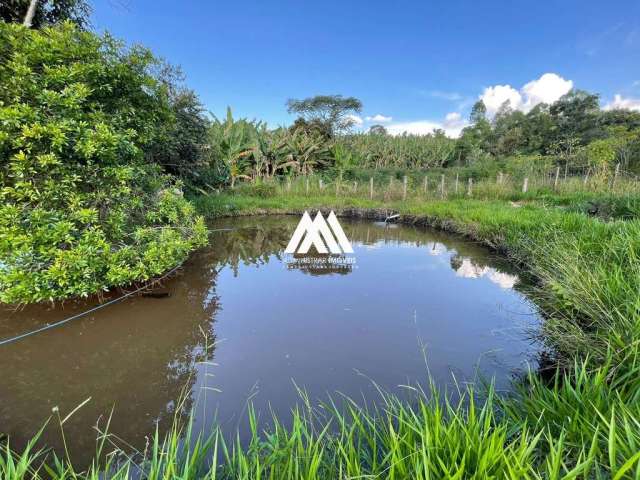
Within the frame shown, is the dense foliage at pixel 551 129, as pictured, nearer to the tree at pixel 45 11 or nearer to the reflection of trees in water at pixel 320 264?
the reflection of trees in water at pixel 320 264

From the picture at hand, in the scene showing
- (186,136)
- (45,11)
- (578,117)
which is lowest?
(186,136)

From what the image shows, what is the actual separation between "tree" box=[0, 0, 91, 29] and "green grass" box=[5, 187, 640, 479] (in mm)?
6550

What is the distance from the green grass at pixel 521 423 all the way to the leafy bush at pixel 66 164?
1.79 m

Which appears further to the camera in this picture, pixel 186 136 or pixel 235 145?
pixel 235 145

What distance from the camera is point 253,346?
3.31 meters

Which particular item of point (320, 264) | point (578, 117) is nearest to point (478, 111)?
point (578, 117)

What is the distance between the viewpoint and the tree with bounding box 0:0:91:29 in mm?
5246

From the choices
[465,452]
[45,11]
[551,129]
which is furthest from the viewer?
[551,129]

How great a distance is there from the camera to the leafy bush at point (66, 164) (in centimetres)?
312

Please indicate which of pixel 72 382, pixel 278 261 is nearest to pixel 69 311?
pixel 72 382

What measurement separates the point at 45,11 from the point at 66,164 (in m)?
4.29

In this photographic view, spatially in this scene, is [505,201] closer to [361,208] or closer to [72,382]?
[361,208]

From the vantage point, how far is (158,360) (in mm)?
3049

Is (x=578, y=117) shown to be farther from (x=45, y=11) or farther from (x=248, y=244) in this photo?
Result: (x=45, y=11)
